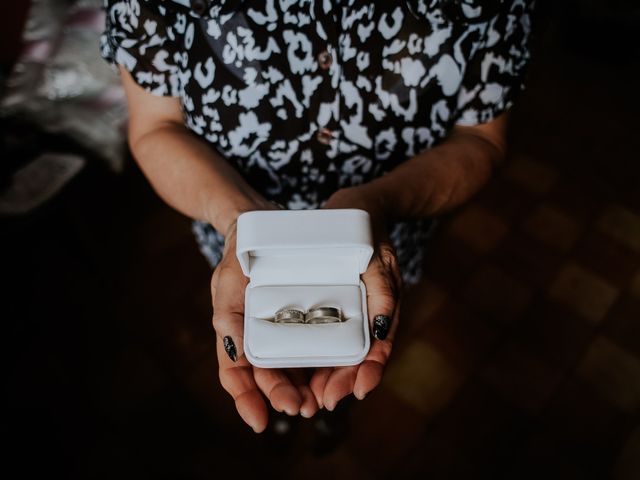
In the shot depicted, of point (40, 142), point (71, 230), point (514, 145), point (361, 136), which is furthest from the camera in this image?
point (514, 145)

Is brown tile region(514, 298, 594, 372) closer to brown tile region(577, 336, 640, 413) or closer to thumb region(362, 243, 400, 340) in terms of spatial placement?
brown tile region(577, 336, 640, 413)

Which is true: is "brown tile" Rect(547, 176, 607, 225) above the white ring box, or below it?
below

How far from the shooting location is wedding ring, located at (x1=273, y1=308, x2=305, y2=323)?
2.02 feet

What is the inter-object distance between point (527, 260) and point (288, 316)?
1.37 meters

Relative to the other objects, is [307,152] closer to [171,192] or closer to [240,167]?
[240,167]

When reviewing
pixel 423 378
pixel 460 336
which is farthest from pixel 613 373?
pixel 423 378

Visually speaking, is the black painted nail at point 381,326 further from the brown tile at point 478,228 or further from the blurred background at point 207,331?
the brown tile at point 478,228

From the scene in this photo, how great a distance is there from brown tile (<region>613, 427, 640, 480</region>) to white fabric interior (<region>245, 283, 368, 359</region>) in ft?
3.98

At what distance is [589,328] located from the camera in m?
1.61

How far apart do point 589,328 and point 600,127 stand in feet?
3.22

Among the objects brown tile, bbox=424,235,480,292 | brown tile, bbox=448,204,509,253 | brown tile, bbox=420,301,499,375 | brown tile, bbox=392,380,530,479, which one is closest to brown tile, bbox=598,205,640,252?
brown tile, bbox=448,204,509,253

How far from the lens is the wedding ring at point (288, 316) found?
0.62m

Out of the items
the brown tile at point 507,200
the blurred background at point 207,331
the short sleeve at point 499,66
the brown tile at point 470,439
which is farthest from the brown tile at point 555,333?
the short sleeve at point 499,66

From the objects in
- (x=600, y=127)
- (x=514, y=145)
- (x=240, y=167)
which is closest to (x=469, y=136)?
(x=240, y=167)
